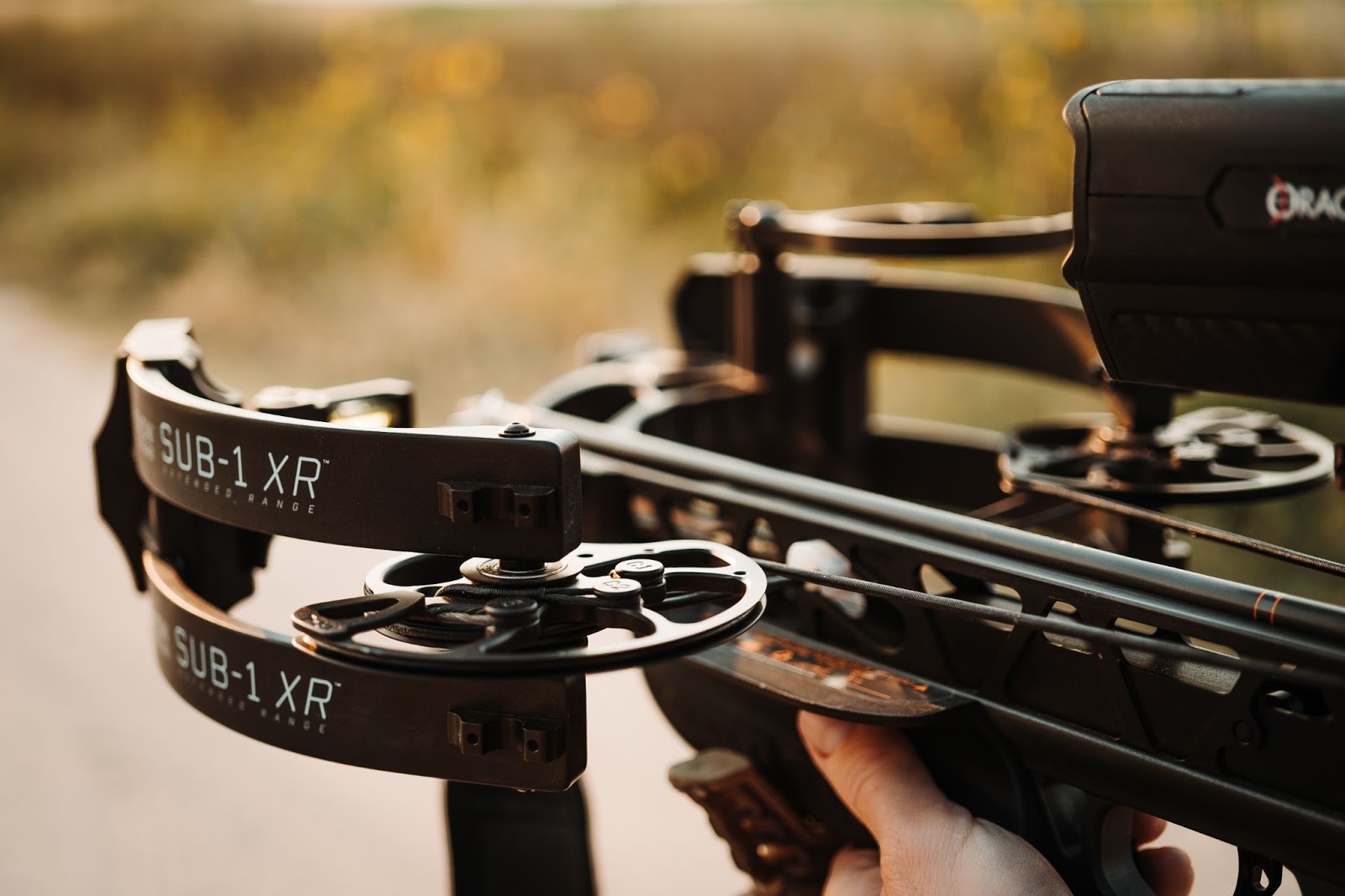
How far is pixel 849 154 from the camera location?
19.6 ft

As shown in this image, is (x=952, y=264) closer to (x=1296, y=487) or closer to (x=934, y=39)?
(x=934, y=39)

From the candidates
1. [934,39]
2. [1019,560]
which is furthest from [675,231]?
[1019,560]

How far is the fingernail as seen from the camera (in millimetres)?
1480

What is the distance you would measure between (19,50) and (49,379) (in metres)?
1.64

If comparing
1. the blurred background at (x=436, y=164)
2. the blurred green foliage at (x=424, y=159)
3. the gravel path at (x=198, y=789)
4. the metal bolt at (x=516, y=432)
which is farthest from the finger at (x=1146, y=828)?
the blurred green foliage at (x=424, y=159)

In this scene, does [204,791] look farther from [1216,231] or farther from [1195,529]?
[1216,231]

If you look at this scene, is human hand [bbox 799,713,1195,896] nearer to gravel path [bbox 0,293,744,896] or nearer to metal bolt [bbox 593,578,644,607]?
metal bolt [bbox 593,578,644,607]

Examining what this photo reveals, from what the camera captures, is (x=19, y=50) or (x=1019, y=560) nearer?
(x=1019, y=560)

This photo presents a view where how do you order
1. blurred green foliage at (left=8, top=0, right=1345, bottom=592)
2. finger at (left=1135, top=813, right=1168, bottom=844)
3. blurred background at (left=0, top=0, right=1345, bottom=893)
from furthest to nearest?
blurred green foliage at (left=8, top=0, right=1345, bottom=592)
blurred background at (left=0, top=0, right=1345, bottom=893)
finger at (left=1135, top=813, right=1168, bottom=844)

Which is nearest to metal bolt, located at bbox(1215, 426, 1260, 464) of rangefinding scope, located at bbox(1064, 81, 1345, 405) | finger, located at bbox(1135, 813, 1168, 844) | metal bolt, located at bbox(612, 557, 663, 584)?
finger, located at bbox(1135, 813, 1168, 844)

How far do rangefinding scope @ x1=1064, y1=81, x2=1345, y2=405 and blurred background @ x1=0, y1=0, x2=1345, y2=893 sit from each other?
415 cm

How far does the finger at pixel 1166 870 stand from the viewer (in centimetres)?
154

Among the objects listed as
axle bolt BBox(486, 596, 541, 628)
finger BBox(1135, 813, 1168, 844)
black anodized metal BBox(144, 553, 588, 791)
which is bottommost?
finger BBox(1135, 813, 1168, 844)

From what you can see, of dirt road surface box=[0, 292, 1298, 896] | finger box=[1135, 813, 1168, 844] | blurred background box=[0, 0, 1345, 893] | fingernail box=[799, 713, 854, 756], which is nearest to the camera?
fingernail box=[799, 713, 854, 756]
